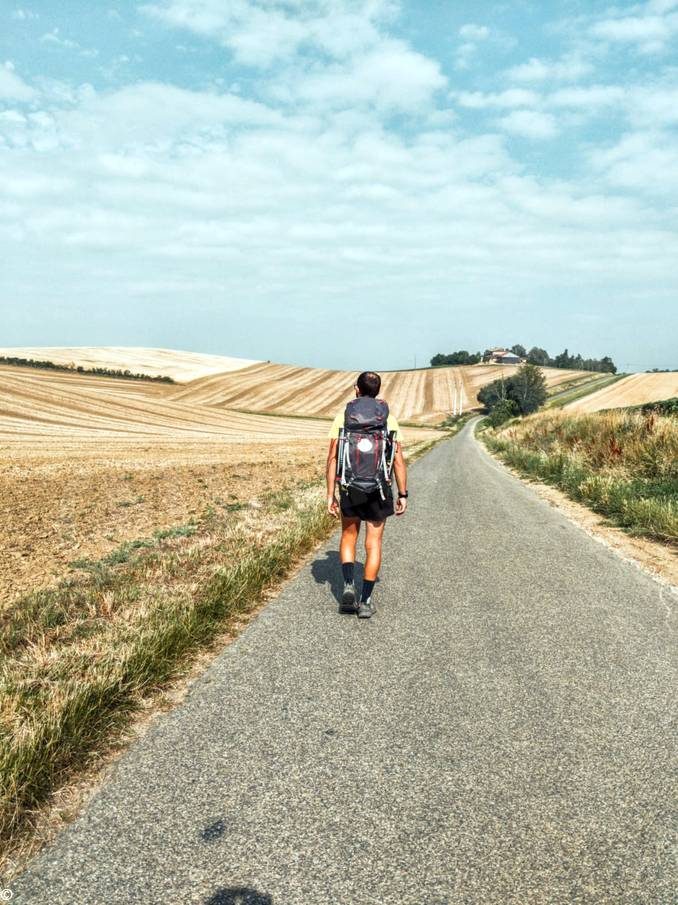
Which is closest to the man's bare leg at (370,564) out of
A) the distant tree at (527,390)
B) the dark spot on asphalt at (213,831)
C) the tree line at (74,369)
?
the dark spot on asphalt at (213,831)

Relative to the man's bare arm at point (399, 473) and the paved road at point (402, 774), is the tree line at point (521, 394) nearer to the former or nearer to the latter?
the man's bare arm at point (399, 473)

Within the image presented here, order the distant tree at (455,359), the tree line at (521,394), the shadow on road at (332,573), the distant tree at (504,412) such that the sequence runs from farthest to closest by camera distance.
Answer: the distant tree at (455,359), the tree line at (521,394), the distant tree at (504,412), the shadow on road at (332,573)

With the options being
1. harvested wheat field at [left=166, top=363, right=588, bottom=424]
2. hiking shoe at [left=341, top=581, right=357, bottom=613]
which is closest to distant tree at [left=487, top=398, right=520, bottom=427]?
harvested wheat field at [left=166, top=363, right=588, bottom=424]

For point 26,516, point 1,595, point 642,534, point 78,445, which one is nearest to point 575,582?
point 642,534

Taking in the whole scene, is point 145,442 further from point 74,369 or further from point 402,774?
point 74,369

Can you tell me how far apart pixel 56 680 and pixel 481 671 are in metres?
2.80

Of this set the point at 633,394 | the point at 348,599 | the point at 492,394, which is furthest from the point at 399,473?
the point at 492,394

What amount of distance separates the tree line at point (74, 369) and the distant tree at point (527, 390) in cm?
5026

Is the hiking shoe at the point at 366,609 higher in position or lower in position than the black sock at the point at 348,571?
lower

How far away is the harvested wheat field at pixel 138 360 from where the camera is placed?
82625mm

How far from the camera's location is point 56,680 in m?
3.55

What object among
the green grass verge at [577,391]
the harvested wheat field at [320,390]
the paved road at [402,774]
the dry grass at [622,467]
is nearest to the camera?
the paved road at [402,774]

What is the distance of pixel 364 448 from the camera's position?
5.29m

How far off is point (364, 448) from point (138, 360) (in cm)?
9289
